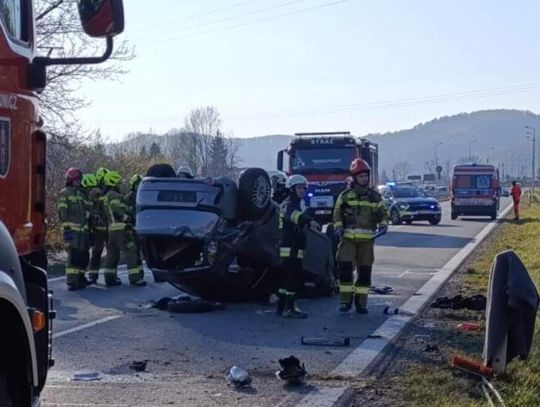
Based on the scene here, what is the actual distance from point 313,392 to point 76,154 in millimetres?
24453

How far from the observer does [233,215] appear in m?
12.1

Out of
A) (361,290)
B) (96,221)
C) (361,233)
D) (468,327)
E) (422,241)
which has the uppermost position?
(361,233)

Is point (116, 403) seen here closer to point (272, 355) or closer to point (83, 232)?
point (272, 355)

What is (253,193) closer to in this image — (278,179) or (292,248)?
(292,248)

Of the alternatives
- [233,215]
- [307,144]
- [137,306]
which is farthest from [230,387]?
[307,144]

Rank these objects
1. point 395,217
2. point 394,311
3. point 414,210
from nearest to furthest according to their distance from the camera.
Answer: point 394,311 < point 414,210 < point 395,217

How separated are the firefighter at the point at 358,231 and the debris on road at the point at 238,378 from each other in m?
4.29

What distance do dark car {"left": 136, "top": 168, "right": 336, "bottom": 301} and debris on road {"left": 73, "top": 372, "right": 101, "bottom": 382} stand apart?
360 cm

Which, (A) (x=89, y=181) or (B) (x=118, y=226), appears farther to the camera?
(A) (x=89, y=181)

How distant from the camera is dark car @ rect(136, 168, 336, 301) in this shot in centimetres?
1184

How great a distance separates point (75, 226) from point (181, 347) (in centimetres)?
585

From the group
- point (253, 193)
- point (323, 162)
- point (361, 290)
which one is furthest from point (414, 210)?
point (253, 193)

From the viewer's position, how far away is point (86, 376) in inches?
324

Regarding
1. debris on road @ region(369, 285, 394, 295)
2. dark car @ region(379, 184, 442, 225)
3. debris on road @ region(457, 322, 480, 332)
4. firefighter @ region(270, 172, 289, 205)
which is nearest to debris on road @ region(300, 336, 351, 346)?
debris on road @ region(457, 322, 480, 332)
